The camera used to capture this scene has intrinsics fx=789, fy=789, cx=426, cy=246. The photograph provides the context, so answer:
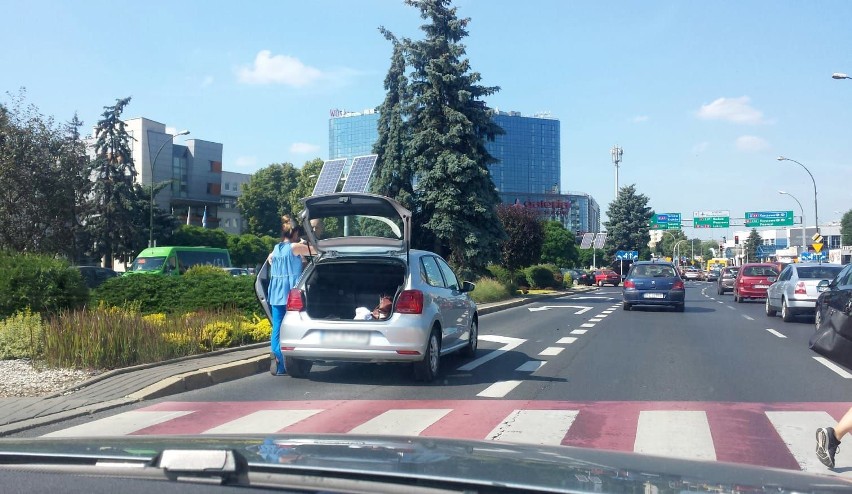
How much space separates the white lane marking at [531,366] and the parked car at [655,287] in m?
13.7

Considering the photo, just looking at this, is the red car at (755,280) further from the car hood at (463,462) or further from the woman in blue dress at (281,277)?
the car hood at (463,462)

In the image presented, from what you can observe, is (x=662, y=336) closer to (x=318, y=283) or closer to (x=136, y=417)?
(x=318, y=283)

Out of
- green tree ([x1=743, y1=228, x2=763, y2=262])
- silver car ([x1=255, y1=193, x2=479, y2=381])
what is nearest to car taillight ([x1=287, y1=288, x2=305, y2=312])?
silver car ([x1=255, y1=193, x2=479, y2=381])

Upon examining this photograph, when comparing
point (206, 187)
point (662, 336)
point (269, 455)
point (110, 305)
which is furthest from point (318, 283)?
point (206, 187)

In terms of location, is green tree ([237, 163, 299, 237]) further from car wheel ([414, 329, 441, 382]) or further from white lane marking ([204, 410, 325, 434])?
white lane marking ([204, 410, 325, 434])

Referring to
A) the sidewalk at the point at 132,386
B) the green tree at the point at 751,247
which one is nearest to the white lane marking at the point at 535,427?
the sidewalk at the point at 132,386

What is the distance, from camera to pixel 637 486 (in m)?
2.73

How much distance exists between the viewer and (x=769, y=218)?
72.8 meters

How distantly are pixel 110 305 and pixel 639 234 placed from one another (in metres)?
74.9

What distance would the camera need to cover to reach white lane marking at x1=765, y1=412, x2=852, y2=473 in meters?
5.84

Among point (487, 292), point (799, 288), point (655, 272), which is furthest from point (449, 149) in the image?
point (799, 288)

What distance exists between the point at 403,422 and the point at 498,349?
646cm

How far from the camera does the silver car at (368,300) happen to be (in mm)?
9219

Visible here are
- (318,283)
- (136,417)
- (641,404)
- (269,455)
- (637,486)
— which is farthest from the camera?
(318,283)
